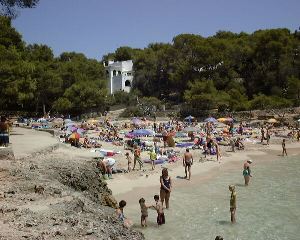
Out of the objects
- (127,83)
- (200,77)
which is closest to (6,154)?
(200,77)

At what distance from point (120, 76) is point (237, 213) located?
2272 inches

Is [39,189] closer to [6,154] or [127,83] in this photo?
[6,154]

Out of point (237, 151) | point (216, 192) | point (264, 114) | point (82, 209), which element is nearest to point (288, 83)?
point (264, 114)

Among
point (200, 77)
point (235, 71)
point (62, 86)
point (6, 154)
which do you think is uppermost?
point (235, 71)

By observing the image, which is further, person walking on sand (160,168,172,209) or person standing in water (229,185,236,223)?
person walking on sand (160,168,172,209)

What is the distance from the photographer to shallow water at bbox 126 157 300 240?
11.6 m

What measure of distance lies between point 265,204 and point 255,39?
149ft

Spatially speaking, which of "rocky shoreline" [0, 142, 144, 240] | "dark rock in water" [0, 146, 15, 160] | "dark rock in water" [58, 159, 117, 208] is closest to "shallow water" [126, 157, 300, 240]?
"dark rock in water" [58, 159, 117, 208]

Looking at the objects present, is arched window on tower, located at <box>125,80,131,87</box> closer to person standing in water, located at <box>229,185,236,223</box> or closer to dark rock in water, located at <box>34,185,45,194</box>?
person standing in water, located at <box>229,185,236,223</box>

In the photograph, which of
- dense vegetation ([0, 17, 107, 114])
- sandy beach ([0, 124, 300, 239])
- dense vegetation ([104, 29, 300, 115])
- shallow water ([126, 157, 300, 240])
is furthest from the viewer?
dense vegetation ([0, 17, 107, 114])

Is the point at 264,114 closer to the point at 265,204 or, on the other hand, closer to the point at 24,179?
the point at 265,204

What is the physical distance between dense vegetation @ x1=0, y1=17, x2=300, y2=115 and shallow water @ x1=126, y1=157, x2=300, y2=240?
2950cm

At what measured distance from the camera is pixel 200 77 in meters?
55.7

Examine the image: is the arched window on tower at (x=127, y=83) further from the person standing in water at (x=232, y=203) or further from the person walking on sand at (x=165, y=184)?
the person standing in water at (x=232, y=203)
